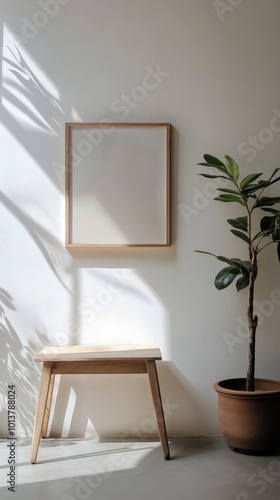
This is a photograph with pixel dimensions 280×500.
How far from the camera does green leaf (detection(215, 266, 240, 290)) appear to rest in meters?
2.85

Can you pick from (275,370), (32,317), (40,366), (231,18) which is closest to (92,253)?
(32,317)

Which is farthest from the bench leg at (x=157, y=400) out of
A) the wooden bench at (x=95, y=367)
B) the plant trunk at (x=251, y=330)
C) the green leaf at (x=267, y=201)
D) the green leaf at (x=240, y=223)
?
the green leaf at (x=267, y=201)

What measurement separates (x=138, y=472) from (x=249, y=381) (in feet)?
2.43

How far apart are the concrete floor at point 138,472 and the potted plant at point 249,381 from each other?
0.33 feet

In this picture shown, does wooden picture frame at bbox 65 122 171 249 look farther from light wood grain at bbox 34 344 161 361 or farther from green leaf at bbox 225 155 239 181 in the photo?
light wood grain at bbox 34 344 161 361

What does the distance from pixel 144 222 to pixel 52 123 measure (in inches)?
30.5

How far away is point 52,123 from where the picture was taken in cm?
317

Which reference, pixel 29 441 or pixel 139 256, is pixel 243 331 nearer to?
pixel 139 256

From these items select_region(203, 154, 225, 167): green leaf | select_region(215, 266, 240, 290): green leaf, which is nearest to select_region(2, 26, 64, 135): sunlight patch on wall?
select_region(203, 154, 225, 167): green leaf

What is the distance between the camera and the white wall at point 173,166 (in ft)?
10.4

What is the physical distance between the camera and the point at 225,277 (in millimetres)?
2873

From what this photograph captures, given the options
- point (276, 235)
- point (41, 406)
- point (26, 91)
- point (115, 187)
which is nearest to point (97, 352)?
point (41, 406)

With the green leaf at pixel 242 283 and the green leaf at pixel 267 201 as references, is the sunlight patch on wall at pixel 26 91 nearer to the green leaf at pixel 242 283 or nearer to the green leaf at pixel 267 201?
the green leaf at pixel 267 201

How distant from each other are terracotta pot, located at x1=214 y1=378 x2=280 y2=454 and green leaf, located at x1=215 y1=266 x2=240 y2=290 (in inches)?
20.8
